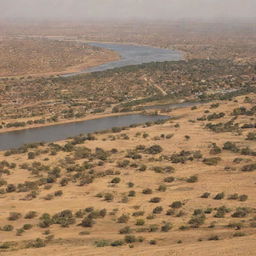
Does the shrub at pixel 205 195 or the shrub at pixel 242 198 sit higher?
the shrub at pixel 242 198

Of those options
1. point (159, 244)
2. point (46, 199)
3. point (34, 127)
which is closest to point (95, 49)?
point (34, 127)

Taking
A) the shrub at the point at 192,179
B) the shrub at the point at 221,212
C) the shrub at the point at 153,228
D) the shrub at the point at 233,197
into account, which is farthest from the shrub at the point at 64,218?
the shrub at the point at 192,179

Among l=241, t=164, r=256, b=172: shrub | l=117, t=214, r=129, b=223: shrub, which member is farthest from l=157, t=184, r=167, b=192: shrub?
l=241, t=164, r=256, b=172: shrub

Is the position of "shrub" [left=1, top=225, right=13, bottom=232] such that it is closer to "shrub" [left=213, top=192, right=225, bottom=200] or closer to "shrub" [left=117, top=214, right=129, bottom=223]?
"shrub" [left=117, top=214, right=129, bottom=223]

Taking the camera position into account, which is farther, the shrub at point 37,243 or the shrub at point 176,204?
the shrub at point 176,204

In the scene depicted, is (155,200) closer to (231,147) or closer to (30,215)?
(30,215)

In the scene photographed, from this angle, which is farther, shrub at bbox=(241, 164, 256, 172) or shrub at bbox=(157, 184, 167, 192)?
shrub at bbox=(241, 164, 256, 172)

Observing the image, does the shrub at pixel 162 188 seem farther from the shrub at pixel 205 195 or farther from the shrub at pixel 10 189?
the shrub at pixel 10 189

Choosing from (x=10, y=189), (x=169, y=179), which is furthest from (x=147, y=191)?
(x=10, y=189)

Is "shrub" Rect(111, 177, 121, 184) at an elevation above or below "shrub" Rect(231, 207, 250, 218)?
below

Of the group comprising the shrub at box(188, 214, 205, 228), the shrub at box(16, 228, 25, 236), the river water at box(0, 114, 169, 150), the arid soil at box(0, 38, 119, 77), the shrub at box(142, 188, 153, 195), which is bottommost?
the river water at box(0, 114, 169, 150)

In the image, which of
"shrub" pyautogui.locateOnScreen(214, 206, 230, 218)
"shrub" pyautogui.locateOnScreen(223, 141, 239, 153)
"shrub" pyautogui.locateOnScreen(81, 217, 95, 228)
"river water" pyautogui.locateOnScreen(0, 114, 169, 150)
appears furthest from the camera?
"river water" pyautogui.locateOnScreen(0, 114, 169, 150)

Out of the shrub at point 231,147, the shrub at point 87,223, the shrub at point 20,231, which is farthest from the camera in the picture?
the shrub at point 231,147
